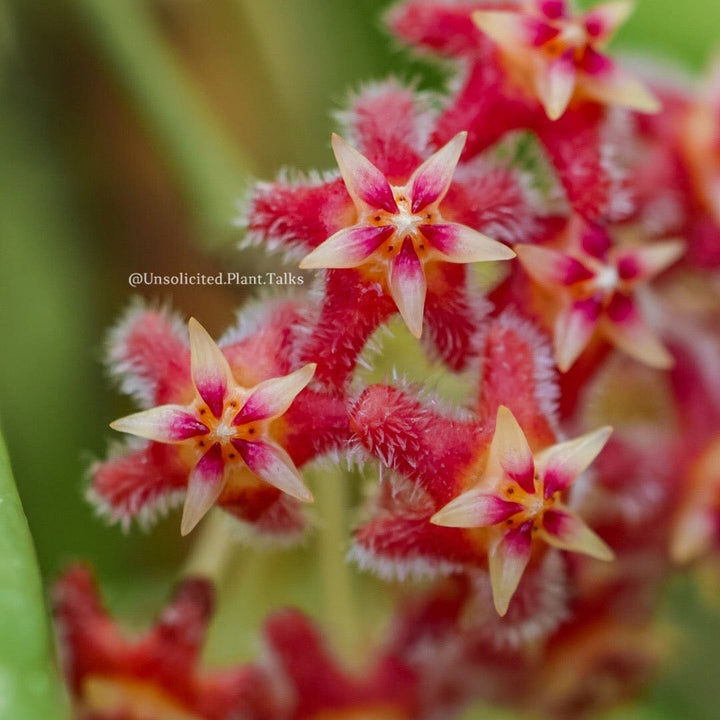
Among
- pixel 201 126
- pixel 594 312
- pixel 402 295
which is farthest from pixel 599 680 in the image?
pixel 201 126

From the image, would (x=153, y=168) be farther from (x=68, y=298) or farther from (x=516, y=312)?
(x=516, y=312)

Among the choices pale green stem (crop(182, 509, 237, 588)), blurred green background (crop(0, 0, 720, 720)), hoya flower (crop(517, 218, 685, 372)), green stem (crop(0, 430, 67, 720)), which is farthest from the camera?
blurred green background (crop(0, 0, 720, 720))

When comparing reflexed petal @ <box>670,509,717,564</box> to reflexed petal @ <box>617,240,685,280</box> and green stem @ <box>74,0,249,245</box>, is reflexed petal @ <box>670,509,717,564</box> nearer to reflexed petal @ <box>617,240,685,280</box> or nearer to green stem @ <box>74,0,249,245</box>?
reflexed petal @ <box>617,240,685,280</box>

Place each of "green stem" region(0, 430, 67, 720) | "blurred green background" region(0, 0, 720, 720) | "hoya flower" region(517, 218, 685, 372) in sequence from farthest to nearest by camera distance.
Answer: "blurred green background" region(0, 0, 720, 720) → "hoya flower" region(517, 218, 685, 372) → "green stem" region(0, 430, 67, 720)

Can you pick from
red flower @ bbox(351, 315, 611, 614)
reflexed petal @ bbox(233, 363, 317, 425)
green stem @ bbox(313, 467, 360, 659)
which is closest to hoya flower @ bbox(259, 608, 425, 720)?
green stem @ bbox(313, 467, 360, 659)

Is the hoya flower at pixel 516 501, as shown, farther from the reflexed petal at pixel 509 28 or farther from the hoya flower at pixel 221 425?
the reflexed petal at pixel 509 28

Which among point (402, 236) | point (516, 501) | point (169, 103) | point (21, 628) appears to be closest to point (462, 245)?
point (402, 236)

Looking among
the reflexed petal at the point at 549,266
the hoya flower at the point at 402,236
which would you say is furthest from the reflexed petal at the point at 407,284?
the reflexed petal at the point at 549,266
